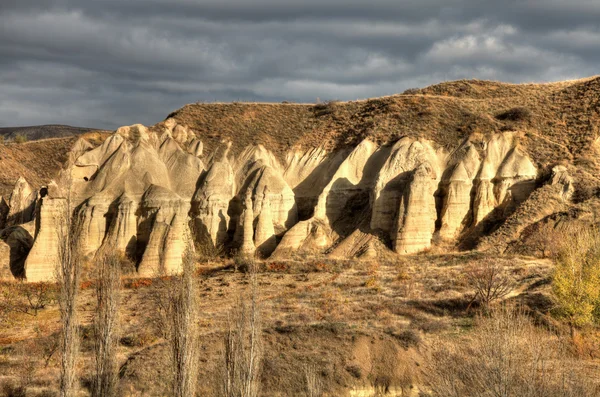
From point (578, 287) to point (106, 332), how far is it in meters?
18.6

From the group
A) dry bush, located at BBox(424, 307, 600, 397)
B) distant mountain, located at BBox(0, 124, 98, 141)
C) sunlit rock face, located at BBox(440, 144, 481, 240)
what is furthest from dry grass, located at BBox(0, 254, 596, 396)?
distant mountain, located at BBox(0, 124, 98, 141)

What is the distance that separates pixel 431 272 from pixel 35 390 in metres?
21.1

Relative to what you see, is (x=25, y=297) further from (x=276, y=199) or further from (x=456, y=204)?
(x=456, y=204)

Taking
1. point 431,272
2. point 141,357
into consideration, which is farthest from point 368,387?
point 431,272

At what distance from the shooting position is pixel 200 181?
4719 centimetres

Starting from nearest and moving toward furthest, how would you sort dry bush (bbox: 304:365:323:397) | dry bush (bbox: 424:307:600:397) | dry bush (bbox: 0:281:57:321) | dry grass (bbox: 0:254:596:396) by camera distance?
dry bush (bbox: 424:307:600:397)
dry bush (bbox: 304:365:323:397)
dry grass (bbox: 0:254:596:396)
dry bush (bbox: 0:281:57:321)

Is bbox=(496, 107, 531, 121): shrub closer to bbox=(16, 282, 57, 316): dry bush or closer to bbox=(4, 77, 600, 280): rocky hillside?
bbox=(4, 77, 600, 280): rocky hillside

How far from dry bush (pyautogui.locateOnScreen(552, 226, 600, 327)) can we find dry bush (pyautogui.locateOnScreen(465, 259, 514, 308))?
261 centimetres

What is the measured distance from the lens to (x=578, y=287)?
2683 cm

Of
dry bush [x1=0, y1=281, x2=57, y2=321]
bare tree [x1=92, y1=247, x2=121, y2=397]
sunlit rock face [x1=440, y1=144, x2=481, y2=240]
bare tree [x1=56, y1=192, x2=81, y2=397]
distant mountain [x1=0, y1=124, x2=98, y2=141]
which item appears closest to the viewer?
bare tree [x1=56, y1=192, x2=81, y2=397]

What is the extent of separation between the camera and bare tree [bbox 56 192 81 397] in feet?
59.5

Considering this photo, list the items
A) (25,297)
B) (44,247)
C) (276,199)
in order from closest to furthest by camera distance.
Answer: (25,297), (44,247), (276,199)

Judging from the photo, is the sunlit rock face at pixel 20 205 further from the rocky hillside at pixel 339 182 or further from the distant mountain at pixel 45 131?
the distant mountain at pixel 45 131

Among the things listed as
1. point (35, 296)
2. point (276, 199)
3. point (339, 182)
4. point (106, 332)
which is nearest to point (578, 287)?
point (106, 332)
